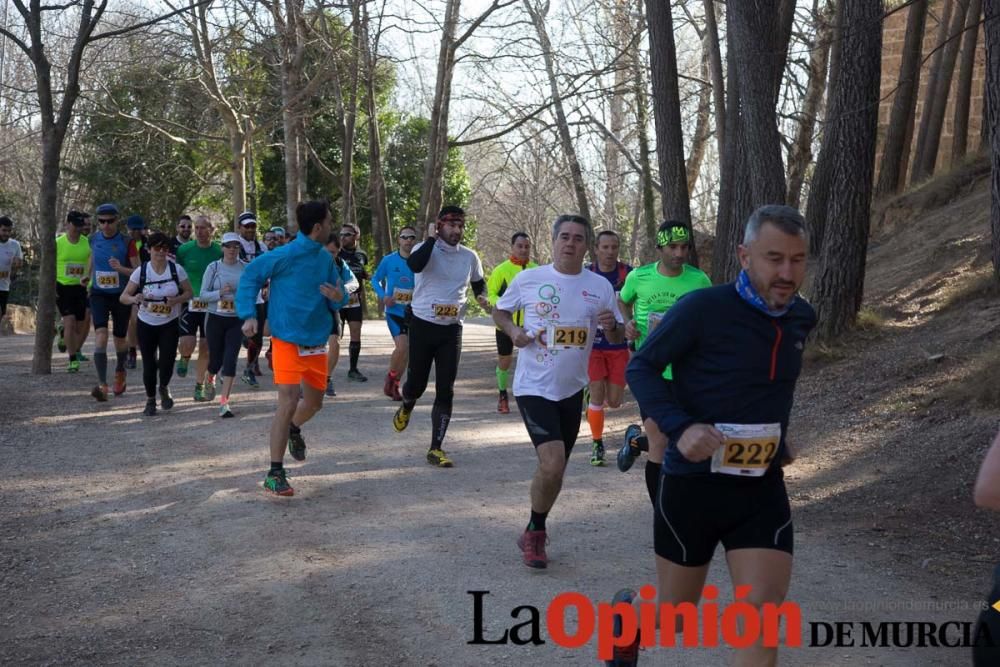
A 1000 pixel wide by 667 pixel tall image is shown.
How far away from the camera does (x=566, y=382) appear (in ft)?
23.9

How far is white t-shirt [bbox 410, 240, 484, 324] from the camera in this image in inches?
418

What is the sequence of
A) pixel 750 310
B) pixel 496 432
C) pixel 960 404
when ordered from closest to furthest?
1. pixel 750 310
2. pixel 960 404
3. pixel 496 432

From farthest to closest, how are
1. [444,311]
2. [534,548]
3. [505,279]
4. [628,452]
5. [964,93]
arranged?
[964,93] → [505,279] → [444,311] → [628,452] → [534,548]

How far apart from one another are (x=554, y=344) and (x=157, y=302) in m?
6.98

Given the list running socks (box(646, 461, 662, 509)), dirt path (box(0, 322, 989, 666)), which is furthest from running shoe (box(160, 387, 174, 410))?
running socks (box(646, 461, 662, 509))

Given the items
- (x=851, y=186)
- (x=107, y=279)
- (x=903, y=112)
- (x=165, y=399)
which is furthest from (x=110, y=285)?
(x=903, y=112)

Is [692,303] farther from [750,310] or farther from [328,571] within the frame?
[328,571]

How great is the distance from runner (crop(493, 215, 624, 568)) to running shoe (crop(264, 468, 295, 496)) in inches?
92.2

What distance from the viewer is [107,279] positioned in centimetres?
1511

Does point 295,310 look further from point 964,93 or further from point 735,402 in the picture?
point 964,93

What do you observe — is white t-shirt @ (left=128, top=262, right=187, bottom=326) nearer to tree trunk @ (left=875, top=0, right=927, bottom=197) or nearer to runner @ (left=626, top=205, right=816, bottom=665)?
runner @ (left=626, top=205, right=816, bottom=665)

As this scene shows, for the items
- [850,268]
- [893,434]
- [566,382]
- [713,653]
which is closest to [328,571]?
[566,382]

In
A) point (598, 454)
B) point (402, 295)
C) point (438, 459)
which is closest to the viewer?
point (438, 459)

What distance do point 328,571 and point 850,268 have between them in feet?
29.9
